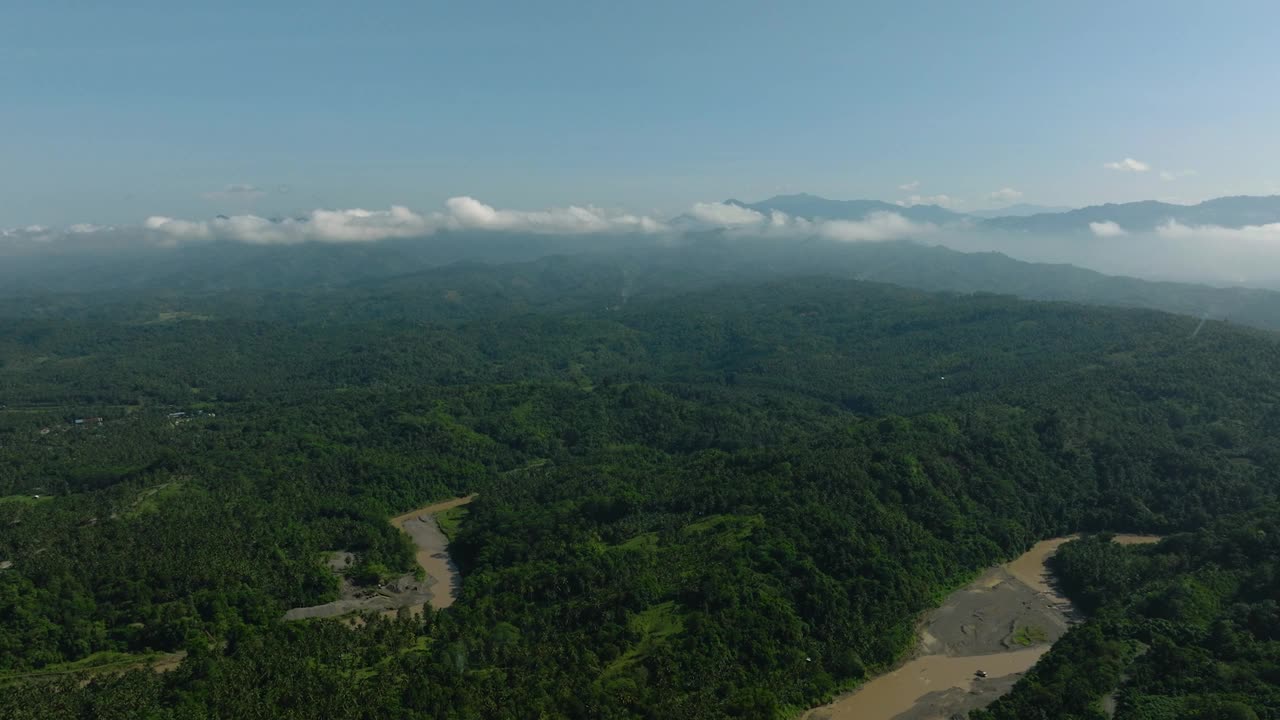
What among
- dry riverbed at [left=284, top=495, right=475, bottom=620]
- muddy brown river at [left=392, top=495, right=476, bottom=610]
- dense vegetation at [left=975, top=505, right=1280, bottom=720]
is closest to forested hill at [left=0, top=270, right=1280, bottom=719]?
dense vegetation at [left=975, top=505, right=1280, bottom=720]

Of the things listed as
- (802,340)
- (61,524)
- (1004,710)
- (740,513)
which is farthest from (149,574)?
(802,340)

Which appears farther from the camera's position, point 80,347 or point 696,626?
point 80,347

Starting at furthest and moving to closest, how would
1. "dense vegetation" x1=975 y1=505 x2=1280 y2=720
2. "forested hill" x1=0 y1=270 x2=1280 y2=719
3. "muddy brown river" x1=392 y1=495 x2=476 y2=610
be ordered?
"muddy brown river" x1=392 y1=495 x2=476 y2=610
"forested hill" x1=0 y1=270 x2=1280 y2=719
"dense vegetation" x1=975 y1=505 x2=1280 y2=720

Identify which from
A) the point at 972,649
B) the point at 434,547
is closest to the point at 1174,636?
the point at 972,649

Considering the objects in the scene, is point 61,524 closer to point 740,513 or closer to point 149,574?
point 149,574

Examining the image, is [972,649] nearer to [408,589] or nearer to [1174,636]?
[1174,636]

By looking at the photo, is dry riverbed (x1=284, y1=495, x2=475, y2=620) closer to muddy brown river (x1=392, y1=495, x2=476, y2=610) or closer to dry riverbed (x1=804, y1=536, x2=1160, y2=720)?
muddy brown river (x1=392, y1=495, x2=476, y2=610)
